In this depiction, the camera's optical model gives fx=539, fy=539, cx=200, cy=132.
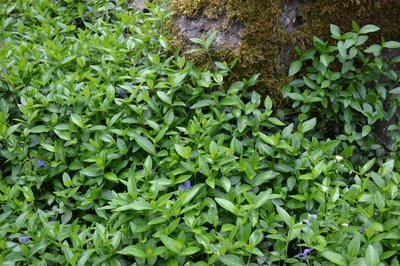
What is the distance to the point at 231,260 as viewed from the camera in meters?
2.38

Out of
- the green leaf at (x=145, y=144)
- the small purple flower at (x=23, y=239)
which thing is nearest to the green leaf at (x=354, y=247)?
the green leaf at (x=145, y=144)

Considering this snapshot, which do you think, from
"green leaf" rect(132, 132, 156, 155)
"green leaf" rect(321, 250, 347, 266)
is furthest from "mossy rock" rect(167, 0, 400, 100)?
"green leaf" rect(321, 250, 347, 266)

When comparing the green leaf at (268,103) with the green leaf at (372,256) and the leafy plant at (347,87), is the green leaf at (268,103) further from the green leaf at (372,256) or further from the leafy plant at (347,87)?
the green leaf at (372,256)

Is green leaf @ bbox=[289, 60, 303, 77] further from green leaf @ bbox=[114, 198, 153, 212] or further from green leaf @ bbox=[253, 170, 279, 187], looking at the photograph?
green leaf @ bbox=[114, 198, 153, 212]

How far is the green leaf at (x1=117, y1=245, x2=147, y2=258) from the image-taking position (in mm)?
2416

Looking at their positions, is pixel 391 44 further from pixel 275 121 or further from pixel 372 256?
pixel 372 256

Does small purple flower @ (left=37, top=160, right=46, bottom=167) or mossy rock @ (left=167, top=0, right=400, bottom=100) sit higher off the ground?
mossy rock @ (left=167, top=0, right=400, bottom=100)

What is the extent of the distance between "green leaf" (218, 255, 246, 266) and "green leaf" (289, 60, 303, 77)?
54.0 inches

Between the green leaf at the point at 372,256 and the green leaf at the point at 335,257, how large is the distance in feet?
0.33

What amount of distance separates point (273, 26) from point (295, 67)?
30 cm

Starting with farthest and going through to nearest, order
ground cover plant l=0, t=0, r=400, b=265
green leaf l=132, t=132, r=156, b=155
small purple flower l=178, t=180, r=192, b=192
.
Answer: green leaf l=132, t=132, r=156, b=155 → small purple flower l=178, t=180, r=192, b=192 → ground cover plant l=0, t=0, r=400, b=265

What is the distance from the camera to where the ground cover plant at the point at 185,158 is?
2508 millimetres

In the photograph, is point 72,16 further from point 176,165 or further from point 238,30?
point 176,165

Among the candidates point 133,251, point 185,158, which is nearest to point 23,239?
point 133,251
